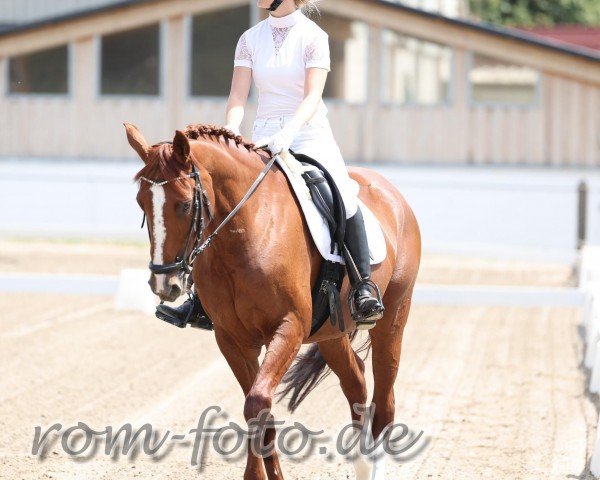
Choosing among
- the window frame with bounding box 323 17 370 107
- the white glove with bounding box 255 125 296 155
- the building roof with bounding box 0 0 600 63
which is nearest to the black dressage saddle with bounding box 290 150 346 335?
the white glove with bounding box 255 125 296 155

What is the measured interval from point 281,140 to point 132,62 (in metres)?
19.9

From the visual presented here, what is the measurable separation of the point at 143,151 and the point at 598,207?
1700 centimetres

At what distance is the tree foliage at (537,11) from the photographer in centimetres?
4475

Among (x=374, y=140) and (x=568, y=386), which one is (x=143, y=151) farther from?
(x=374, y=140)

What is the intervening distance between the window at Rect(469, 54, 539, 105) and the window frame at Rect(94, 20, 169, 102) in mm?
6501

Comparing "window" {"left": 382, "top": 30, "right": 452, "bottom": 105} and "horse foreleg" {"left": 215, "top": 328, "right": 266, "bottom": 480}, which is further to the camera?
"window" {"left": 382, "top": 30, "right": 452, "bottom": 105}

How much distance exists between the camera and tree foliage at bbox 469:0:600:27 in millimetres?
44750

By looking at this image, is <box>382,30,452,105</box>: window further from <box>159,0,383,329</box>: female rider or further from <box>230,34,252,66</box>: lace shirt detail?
<box>230,34,252,66</box>: lace shirt detail

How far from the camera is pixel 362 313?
6258mm

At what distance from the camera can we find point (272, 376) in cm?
558

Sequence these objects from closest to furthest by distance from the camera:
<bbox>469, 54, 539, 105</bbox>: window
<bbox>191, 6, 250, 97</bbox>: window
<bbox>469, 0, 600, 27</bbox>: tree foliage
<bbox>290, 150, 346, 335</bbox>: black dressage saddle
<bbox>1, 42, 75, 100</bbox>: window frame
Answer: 1. <bbox>290, 150, 346, 335</bbox>: black dressage saddle
2. <bbox>469, 54, 539, 105</bbox>: window
3. <bbox>191, 6, 250, 97</bbox>: window
4. <bbox>1, 42, 75, 100</bbox>: window frame
5. <bbox>469, 0, 600, 27</bbox>: tree foliage

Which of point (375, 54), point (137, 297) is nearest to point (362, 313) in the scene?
point (137, 297)

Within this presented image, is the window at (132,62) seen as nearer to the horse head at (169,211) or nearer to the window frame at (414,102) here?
the window frame at (414,102)

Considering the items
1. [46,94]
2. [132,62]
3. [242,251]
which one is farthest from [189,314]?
[46,94]
